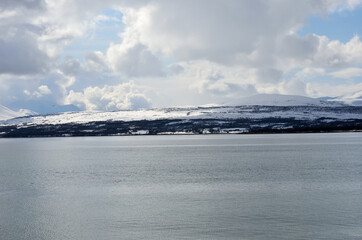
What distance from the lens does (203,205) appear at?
103 ft

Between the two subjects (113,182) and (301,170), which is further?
(301,170)

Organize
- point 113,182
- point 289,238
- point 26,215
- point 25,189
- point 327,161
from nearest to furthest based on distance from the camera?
point 289,238 < point 26,215 < point 25,189 < point 113,182 < point 327,161

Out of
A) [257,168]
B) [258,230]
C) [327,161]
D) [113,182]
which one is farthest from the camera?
[327,161]

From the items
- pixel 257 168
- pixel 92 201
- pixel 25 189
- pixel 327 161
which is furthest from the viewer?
pixel 327 161

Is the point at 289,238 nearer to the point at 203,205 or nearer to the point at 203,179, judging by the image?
the point at 203,205

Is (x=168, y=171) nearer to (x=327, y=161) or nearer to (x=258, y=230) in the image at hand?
(x=327, y=161)

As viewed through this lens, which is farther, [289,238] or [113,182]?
[113,182]

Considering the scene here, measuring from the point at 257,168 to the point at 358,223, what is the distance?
2988cm

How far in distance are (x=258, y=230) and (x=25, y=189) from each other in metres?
25.3

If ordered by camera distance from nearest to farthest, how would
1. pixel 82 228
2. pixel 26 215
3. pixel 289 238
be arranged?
1. pixel 289 238
2. pixel 82 228
3. pixel 26 215

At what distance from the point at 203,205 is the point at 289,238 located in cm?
968

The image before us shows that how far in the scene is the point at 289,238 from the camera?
22516 mm

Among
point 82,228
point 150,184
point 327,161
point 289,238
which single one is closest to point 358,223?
point 289,238

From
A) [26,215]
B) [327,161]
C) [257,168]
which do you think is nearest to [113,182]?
[26,215]
